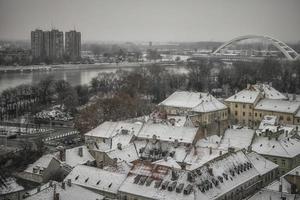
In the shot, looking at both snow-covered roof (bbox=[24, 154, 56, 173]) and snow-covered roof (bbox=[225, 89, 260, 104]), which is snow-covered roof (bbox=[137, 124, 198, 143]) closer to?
snow-covered roof (bbox=[24, 154, 56, 173])

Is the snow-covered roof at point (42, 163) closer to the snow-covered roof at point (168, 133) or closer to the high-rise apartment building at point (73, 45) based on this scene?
the snow-covered roof at point (168, 133)

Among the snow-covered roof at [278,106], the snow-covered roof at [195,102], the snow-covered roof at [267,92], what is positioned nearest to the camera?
the snow-covered roof at [278,106]

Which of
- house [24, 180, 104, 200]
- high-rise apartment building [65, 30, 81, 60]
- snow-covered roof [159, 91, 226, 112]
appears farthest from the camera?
high-rise apartment building [65, 30, 81, 60]

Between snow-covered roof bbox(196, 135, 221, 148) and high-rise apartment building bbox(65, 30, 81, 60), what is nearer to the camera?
snow-covered roof bbox(196, 135, 221, 148)

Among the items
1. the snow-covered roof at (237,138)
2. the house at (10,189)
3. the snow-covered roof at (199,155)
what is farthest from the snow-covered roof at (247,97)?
the house at (10,189)

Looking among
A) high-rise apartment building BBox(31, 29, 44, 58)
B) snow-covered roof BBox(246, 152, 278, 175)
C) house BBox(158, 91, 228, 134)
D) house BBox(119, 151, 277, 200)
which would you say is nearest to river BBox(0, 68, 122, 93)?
high-rise apartment building BBox(31, 29, 44, 58)

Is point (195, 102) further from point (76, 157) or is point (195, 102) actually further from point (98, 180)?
point (98, 180)
